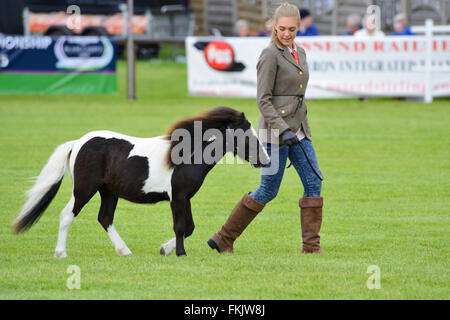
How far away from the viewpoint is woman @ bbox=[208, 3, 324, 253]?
6.26 meters

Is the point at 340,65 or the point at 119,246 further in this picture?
the point at 340,65

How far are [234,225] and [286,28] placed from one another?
1.66 m

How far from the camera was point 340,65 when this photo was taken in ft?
64.1

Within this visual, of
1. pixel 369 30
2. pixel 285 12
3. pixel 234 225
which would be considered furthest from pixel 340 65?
pixel 285 12

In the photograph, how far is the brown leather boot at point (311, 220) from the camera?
654cm

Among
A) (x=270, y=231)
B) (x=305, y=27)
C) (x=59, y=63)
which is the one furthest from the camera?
(x=59, y=63)

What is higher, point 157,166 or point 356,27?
point 356,27

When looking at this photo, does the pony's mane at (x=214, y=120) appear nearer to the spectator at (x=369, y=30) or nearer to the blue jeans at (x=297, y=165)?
the blue jeans at (x=297, y=165)

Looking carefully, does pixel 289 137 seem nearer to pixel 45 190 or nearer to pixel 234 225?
pixel 234 225

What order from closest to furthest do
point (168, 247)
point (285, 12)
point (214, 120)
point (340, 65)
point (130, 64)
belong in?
point (285, 12)
point (214, 120)
point (168, 247)
point (340, 65)
point (130, 64)

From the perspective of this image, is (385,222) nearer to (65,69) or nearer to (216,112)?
(216,112)

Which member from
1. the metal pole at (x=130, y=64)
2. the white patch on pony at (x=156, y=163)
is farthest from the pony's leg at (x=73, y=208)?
the metal pole at (x=130, y=64)

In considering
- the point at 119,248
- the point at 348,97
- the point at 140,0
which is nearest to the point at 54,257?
the point at 119,248

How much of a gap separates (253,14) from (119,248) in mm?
27327
